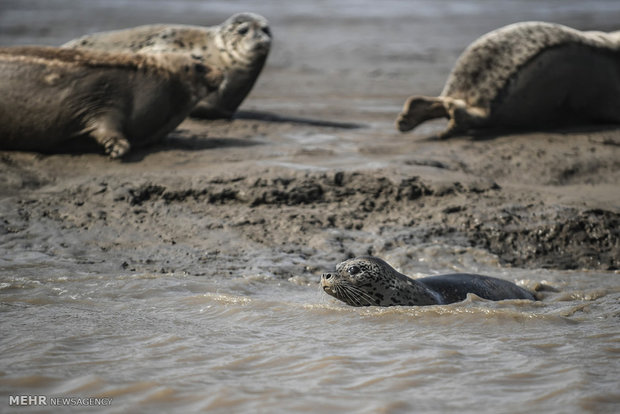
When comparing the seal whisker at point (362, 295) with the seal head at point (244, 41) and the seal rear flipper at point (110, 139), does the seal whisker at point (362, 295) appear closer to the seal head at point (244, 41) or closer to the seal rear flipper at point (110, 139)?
the seal rear flipper at point (110, 139)

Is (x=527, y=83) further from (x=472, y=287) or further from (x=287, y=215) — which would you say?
(x=472, y=287)

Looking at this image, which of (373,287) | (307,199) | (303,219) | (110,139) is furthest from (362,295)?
(110,139)

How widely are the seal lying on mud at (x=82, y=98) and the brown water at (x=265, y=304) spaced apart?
19 centimetres

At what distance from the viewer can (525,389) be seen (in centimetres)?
289

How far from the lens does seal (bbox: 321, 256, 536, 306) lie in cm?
399

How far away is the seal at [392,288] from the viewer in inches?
157

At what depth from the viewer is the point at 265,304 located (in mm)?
3881

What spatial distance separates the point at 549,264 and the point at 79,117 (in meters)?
3.48

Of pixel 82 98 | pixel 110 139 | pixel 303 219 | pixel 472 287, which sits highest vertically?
pixel 82 98

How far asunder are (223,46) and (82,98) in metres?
2.18

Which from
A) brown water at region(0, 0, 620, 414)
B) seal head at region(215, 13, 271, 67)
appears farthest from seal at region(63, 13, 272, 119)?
brown water at region(0, 0, 620, 414)

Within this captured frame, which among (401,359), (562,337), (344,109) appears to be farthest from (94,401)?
(344,109)

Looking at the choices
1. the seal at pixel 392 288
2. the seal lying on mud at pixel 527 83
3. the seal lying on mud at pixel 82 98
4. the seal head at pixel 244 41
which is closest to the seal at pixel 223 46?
the seal head at pixel 244 41

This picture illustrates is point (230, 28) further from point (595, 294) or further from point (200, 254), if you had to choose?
point (595, 294)
